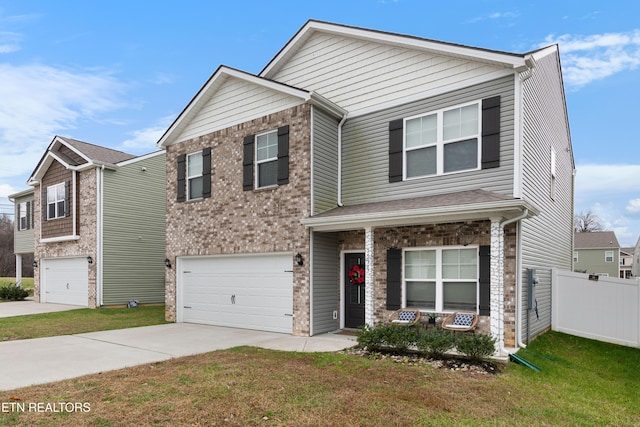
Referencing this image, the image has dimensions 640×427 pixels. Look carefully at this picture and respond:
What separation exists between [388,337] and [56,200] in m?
17.5

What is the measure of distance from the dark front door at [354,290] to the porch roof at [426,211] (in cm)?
130

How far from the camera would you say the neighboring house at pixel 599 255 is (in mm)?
41906

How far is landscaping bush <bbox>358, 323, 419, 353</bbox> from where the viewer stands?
25.6 ft

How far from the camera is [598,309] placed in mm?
10500

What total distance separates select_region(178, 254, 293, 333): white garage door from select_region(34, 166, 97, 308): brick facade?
655 cm

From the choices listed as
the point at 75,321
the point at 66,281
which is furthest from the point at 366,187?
the point at 66,281

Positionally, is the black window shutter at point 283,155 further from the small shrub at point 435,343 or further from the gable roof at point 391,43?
the small shrub at point 435,343

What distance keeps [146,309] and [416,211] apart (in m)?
12.8

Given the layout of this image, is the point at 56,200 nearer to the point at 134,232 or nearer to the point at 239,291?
the point at 134,232

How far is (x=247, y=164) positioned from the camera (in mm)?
11430

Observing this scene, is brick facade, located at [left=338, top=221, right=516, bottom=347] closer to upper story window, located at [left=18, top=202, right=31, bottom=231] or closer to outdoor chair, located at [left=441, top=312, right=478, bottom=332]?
outdoor chair, located at [left=441, top=312, right=478, bottom=332]

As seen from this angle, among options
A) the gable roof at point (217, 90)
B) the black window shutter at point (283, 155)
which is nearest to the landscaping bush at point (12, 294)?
the gable roof at point (217, 90)

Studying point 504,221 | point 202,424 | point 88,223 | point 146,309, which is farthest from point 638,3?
point 88,223

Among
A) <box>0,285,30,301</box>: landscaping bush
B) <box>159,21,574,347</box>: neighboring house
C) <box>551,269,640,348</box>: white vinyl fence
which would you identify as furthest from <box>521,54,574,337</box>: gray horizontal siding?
<box>0,285,30,301</box>: landscaping bush
